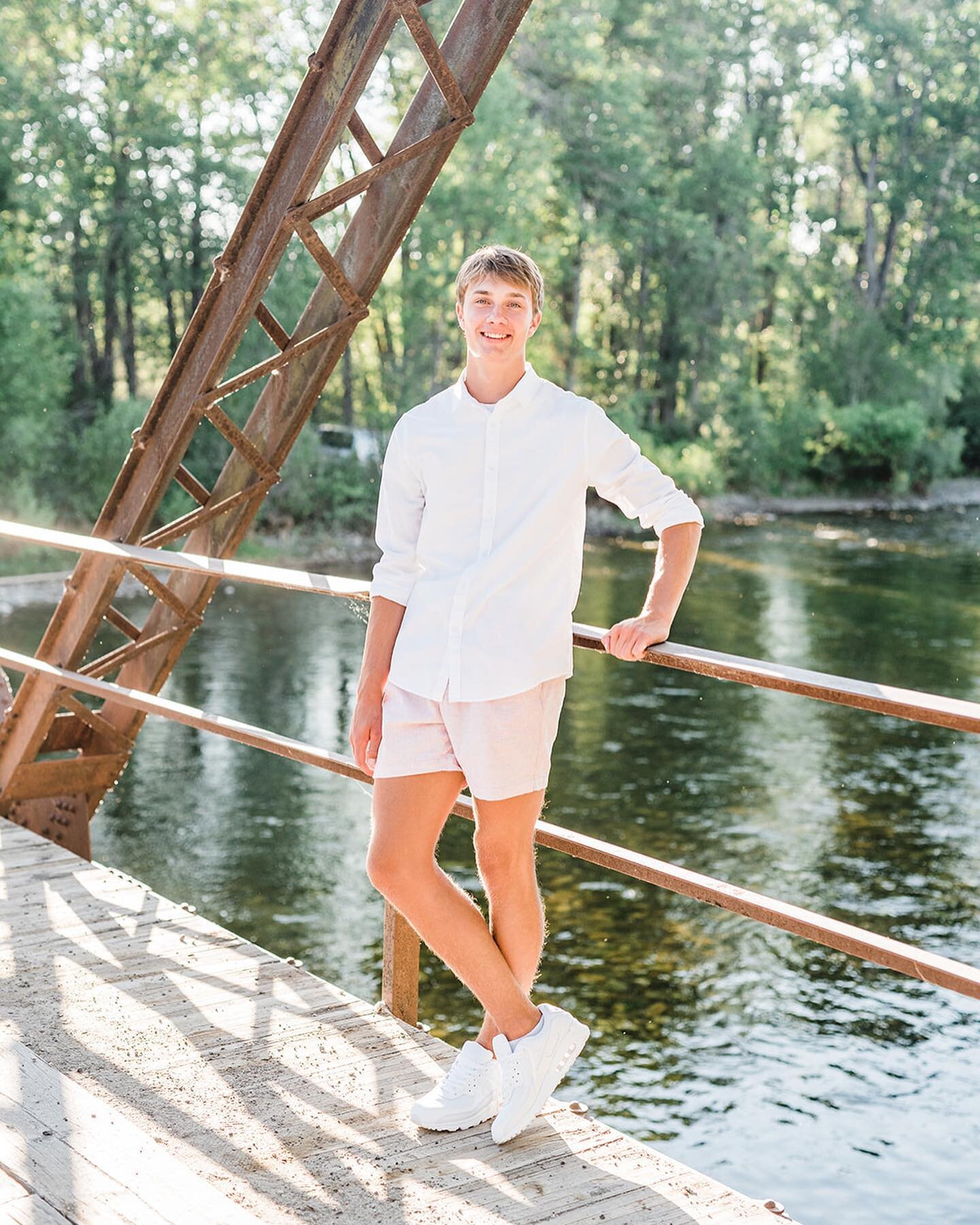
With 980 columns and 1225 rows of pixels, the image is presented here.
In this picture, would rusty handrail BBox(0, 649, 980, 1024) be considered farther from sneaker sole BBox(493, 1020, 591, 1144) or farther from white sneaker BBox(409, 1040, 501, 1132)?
white sneaker BBox(409, 1040, 501, 1132)

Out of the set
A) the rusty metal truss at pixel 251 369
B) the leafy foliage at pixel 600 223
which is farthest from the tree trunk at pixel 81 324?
the rusty metal truss at pixel 251 369

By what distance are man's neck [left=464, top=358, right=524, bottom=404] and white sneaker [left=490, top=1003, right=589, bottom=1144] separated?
1153 millimetres

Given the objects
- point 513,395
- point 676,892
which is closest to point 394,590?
point 513,395

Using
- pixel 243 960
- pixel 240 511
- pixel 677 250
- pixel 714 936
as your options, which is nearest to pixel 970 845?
pixel 714 936

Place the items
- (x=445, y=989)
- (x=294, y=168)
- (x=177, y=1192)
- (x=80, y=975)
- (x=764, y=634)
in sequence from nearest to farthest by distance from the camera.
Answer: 1. (x=177, y=1192)
2. (x=80, y=975)
3. (x=294, y=168)
4. (x=445, y=989)
5. (x=764, y=634)

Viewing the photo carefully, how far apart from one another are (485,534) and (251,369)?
2.07 metres

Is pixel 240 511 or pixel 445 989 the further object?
pixel 445 989

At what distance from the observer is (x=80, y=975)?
12.6 ft

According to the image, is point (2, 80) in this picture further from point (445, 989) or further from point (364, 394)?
point (445, 989)

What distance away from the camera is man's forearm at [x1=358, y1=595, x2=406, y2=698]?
2779 millimetres

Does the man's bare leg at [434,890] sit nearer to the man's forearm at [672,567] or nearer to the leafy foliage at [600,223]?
the man's forearm at [672,567]

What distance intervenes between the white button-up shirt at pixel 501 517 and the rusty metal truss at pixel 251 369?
1692 mm

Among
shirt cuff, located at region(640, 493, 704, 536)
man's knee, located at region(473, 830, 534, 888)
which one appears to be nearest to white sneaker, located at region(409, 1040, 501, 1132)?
man's knee, located at region(473, 830, 534, 888)

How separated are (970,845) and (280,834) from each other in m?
5.28
